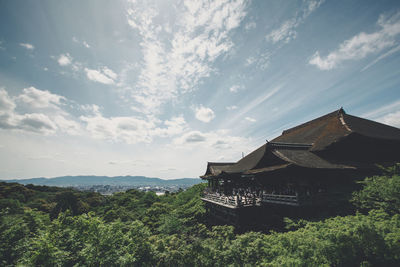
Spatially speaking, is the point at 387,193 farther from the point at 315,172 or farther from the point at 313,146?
the point at 313,146

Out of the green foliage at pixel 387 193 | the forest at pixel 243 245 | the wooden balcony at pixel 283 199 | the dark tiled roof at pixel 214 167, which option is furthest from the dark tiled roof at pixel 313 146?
the dark tiled roof at pixel 214 167

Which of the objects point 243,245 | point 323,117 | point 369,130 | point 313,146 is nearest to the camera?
point 243,245

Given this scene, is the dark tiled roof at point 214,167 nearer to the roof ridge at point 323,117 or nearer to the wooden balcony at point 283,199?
the wooden balcony at point 283,199

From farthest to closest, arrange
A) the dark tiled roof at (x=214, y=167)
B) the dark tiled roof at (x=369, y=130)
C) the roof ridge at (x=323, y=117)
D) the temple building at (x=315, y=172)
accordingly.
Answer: the dark tiled roof at (x=214, y=167), the roof ridge at (x=323, y=117), the dark tiled roof at (x=369, y=130), the temple building at (x=315, y=172)

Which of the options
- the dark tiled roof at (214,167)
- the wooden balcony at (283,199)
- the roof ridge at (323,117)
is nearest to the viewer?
the wooden balcony at (283,199)

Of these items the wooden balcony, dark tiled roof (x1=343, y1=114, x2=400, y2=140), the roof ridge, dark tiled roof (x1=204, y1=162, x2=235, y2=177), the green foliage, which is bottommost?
the wooden balcony

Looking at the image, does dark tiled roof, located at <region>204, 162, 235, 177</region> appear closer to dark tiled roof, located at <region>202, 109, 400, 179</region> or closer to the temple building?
the temple building

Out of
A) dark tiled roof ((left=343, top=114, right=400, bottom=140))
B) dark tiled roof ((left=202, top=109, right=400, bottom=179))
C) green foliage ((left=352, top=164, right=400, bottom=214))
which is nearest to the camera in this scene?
green foliage ((left=352, top=164, right=400, bottom=214))

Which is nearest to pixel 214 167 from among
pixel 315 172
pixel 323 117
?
pixel 315 172

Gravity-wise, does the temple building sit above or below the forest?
above

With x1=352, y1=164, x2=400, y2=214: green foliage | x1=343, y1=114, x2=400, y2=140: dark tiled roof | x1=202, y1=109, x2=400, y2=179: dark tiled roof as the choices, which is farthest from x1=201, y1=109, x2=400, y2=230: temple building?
x1=352, y1=164, x2=400, y2=214: green foliage

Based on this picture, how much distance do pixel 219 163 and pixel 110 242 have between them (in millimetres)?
21348

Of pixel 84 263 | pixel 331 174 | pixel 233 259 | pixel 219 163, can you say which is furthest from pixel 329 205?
pixel 219 163

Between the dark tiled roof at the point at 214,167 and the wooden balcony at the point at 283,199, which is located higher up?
the dark tiled roof at the point at 214,167
